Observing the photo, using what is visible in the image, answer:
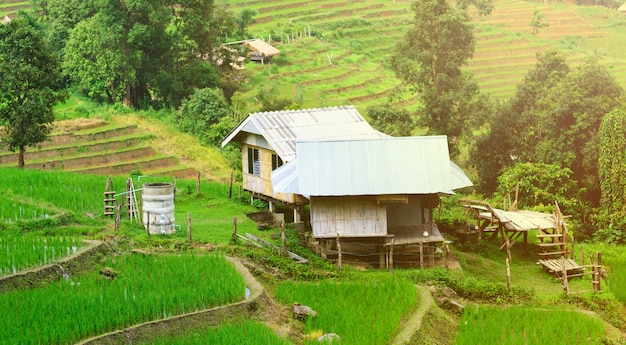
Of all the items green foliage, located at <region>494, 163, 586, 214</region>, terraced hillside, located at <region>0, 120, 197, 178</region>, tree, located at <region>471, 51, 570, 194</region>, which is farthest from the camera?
tree, located at <region>471, 51, 570, 194</region>

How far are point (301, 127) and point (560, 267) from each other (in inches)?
284

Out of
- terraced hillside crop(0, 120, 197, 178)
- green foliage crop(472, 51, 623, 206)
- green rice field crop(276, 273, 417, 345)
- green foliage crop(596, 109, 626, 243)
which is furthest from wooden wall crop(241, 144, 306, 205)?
green foliage crop(472, 51, 623, 206)

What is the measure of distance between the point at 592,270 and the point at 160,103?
22.5m

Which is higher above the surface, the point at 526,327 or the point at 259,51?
the point at 259,51

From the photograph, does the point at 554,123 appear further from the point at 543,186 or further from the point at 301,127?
the point at 301,127

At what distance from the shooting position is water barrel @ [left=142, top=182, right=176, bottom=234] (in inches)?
787

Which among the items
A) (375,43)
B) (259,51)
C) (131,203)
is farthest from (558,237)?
(375,43)

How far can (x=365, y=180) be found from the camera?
781 inches

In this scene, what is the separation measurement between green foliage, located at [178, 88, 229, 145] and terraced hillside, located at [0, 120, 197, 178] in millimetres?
2005

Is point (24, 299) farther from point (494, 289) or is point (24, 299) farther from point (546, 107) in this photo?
point (546, 107)

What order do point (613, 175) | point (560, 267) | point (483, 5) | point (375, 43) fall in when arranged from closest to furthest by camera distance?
point (560, 267), point (613, 175), point (375, 43), point (483, 5)

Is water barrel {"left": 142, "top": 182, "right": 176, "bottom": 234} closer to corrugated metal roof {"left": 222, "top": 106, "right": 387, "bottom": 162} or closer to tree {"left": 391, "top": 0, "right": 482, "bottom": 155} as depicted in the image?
corrugated metal roof {"left": 222, "top": 106, "right": 387, "bottom": 162}

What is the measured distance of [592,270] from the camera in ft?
65.2

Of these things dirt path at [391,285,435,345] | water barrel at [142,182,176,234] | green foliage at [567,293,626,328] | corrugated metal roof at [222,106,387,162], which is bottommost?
green foliage at [567,293,626,328]
